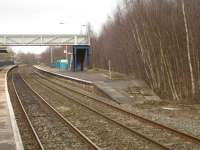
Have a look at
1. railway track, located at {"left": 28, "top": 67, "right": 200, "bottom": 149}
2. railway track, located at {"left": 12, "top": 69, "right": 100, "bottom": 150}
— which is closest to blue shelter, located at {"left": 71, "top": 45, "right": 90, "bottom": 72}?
railway track, located at {"left": 12, "top": 69, "right": 100, "bottom": 150}

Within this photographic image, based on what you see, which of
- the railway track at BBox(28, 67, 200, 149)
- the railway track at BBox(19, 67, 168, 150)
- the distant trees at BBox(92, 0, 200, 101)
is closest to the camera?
the railway track at BBox(28, 67, 200, 149)

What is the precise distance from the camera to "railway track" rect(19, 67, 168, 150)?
11.6m

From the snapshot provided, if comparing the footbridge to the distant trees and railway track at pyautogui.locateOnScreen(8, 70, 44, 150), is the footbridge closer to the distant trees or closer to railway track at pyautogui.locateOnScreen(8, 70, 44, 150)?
the distant trees

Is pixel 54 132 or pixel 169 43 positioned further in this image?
pixel 169 43

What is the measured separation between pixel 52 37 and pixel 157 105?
40.4 metres

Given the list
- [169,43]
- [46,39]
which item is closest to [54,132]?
[169,43]

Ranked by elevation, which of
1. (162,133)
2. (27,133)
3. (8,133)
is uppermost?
(8,133)

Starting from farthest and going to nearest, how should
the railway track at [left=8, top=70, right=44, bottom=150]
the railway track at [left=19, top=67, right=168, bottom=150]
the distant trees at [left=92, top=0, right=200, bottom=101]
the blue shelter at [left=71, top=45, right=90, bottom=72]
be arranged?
1. the blue shelter at [left=71, top=45, right=90, bottom=72]
2. the distant trees at [left=92, top=0, right=200, bottom=101]
3. the railway track at [left=8, top=70, right=44, bottom=150]
4. the railway track at [left=19, top=67, right=168, bottom=150]

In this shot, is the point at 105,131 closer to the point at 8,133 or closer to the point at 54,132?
the point at 54,132

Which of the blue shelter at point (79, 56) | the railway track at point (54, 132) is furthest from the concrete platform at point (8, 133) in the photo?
the blue shelter at point (79, 56)

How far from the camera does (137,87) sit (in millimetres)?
28266

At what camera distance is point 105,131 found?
13.8 meters

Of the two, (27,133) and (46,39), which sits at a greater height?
(46,39)

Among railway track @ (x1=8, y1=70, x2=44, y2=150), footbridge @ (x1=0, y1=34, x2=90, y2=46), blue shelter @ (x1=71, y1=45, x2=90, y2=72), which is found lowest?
railway track @ (x1=8, y1=70, x2=44, y2=150)
